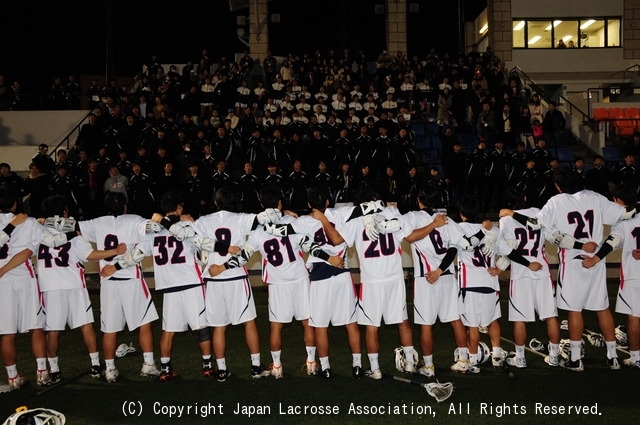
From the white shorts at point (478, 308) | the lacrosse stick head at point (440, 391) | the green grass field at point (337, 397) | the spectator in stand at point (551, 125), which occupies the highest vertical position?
the spectator in stand at point (551, 125)

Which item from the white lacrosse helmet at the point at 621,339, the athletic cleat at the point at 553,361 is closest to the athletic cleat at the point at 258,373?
the athletic cleat at the point at 553,361

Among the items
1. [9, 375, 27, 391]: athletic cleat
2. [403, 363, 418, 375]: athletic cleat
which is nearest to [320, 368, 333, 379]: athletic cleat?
[403, 363, 418, 375]: athletic cleat

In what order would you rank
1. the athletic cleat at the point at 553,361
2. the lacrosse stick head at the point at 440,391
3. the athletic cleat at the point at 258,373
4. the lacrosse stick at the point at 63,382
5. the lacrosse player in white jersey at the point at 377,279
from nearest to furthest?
the lacrosse stick head at the point at 440,391, the lacrosse stick at the point at 63,382, the lacrosse player in white jersey at the point at 377,279, the athletic cleat at the point at 258,373, the athletic cleat at the point at 553,361

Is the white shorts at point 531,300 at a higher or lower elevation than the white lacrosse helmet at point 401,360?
higher

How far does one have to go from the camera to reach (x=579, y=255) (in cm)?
765

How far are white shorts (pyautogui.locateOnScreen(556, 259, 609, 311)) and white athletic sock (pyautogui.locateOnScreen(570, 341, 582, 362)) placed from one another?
38 centimetres

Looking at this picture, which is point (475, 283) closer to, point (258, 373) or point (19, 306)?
point (258, 373)

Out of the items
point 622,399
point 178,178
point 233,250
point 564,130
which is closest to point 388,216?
point 233,250

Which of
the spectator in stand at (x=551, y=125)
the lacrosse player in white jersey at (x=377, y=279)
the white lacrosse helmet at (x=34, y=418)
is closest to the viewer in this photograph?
the white lacrosse helmet at (x=34, y=418)

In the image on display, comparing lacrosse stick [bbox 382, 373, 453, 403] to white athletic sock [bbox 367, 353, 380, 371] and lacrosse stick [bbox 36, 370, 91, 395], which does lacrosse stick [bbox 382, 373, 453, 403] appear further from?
lacrosse stick [bbox 36, 370, 91, 395]

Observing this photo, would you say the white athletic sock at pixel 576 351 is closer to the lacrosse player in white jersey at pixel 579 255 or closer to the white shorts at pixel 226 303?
the lacrosse player in white jersey at pixel 579 255

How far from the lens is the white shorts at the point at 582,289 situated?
7.64 m

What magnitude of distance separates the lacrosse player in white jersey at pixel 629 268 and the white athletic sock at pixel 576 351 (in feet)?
1.88

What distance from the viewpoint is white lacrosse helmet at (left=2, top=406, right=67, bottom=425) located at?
4.96 m
